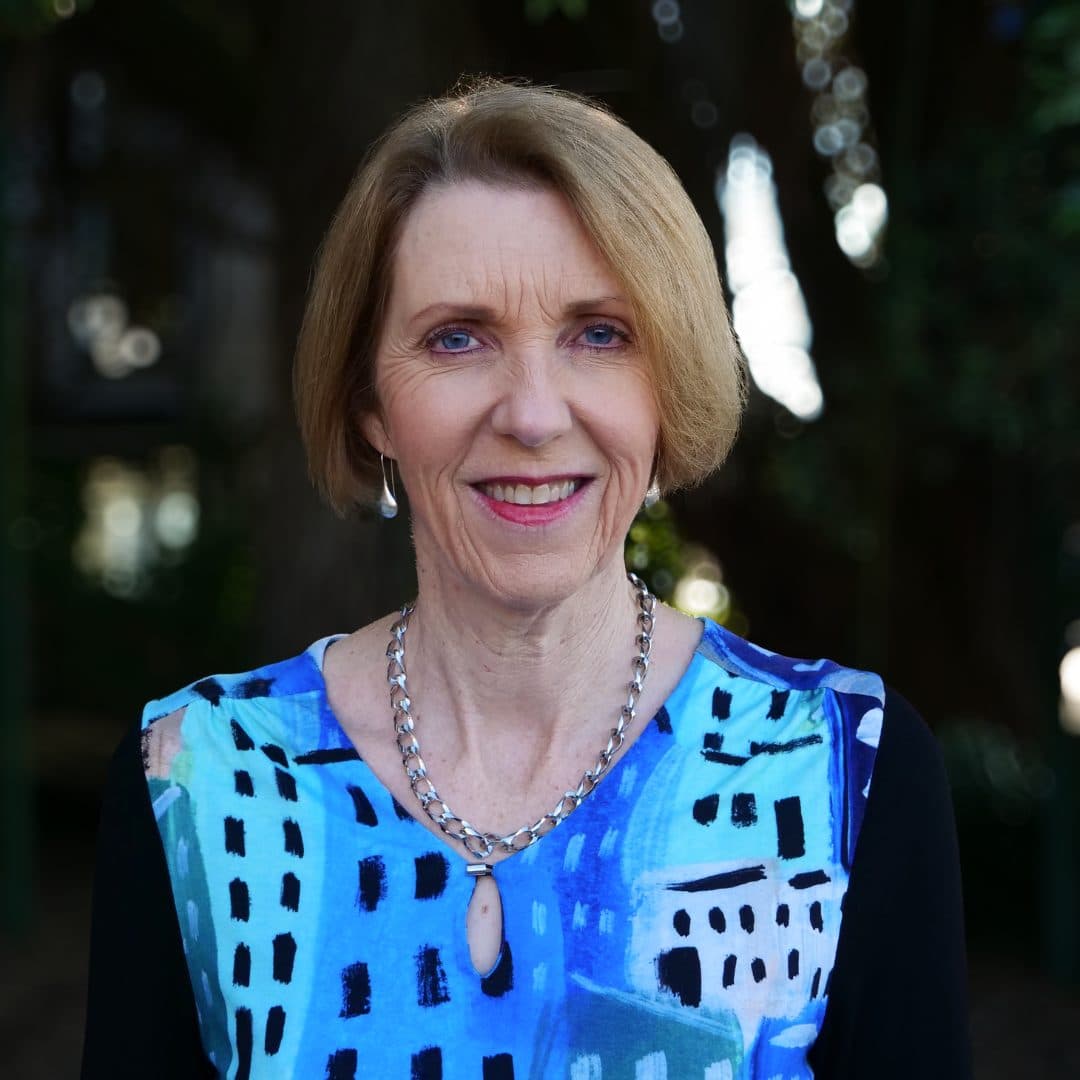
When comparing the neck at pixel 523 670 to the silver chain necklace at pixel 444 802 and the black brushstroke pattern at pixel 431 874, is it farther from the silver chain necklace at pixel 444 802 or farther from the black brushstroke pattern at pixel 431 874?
the black brushstroke pattern at pixel 431 874

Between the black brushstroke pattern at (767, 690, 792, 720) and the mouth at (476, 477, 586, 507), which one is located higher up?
the mouth at (476, 477, 586, 507)

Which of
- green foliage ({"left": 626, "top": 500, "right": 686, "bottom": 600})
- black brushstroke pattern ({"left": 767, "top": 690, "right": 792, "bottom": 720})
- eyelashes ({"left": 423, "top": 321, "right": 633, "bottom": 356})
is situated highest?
eyelashes ({"left": 423, "top": 321, "right": 633, "bottom": 356})

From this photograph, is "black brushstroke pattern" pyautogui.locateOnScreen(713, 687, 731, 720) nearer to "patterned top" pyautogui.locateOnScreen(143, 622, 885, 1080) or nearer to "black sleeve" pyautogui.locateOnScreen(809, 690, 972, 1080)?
"patterned top" pyautogui.locateOnScreen(143, 622, 885, 1080)

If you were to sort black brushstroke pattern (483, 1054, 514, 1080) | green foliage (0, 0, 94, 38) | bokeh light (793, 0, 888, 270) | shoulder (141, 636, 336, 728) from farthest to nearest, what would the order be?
bokeh light (793, 0, 888, 270) → green foliage (0, 0, 94, 38) → shoulder (141, 636, 336, 728) → black brushstroke pattern (483, 1054, 514, 1080)

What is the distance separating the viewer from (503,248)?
70.7 inches

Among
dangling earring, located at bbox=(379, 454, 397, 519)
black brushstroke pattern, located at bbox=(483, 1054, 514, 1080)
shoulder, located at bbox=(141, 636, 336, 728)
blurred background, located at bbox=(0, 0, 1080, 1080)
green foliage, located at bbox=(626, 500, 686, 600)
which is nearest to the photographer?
black brushstroke pattern, located at bbox=(483, 1054, 514, 1080)

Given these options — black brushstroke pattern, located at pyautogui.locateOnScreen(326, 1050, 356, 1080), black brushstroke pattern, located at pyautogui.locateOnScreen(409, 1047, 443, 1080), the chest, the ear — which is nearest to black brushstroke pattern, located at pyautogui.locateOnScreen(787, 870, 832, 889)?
the chest

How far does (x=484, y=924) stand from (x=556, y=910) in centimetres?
9

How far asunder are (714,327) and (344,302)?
50 centimetres

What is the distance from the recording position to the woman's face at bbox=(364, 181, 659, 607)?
1793 millimetres

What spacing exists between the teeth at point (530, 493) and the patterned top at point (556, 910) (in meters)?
0.35

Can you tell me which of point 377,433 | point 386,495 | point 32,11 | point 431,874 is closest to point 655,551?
point 386,495

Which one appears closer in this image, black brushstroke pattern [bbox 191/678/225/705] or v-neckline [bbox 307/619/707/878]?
v-neckline [bbox 307/619/707/878]

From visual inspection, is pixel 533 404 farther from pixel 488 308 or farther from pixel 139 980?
pixel 139 980
